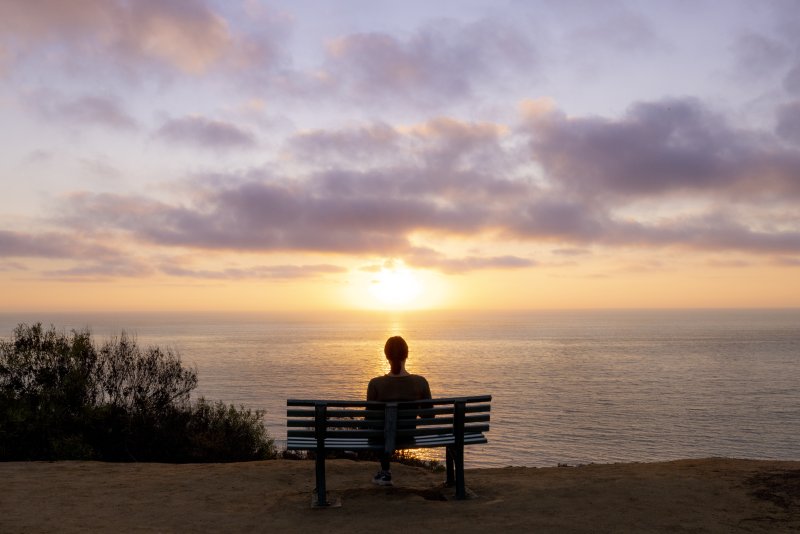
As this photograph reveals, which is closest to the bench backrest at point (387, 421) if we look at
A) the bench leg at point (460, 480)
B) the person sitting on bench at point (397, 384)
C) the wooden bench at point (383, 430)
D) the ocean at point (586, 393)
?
the wooden bench at point (383, 430)

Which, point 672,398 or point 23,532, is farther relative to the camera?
point 672,398

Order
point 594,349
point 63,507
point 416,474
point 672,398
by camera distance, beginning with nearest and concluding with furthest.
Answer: point 63,507, point 416,474, point 672,398, point 594,349

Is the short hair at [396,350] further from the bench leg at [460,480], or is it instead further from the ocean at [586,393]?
the ocean at [586,393]

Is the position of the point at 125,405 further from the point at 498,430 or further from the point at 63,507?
the point at 498,430

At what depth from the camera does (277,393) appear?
6269 cm

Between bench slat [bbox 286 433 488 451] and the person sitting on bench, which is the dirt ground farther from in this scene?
the person sitting on bench

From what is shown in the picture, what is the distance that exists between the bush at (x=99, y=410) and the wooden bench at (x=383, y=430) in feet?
21.8

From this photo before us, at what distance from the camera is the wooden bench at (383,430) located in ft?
26.3

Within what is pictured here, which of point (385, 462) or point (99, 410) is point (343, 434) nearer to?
point (385, 462)

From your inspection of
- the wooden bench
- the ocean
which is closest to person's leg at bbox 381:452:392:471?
the wooden bench

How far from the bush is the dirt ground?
8.49ft

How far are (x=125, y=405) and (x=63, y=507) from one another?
7.66 metres

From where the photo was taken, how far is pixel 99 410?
1364cm

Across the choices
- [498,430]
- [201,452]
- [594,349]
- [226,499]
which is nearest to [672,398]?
[498,430]
